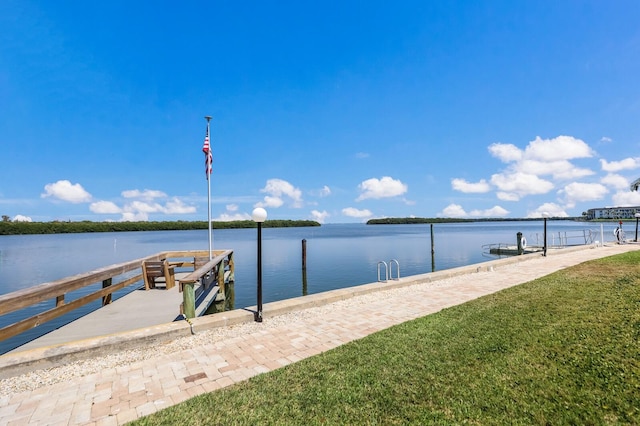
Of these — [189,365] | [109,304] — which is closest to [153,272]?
[109,304]

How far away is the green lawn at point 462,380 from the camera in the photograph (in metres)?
2.88

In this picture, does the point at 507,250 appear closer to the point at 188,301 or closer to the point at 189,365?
the point at 188,301

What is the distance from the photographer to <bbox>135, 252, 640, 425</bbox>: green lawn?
288cm

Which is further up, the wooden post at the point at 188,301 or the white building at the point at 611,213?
the white building at the point at 611,213

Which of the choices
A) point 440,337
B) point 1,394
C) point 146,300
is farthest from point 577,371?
point 146,300

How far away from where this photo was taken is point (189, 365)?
4.13 meters

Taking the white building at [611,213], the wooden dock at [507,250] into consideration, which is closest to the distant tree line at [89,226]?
the wooden dock at [507,250]

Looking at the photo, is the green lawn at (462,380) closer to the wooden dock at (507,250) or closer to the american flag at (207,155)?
the american flag at (207,155)

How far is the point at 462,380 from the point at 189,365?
3.46 meters

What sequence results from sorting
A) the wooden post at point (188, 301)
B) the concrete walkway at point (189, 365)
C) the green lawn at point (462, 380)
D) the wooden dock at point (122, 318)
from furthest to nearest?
the wooden dock at point (122, 318), the wooden post at point (188, 301), the concrete walkway at point (189, 365), the green lawn at point (462, 380)

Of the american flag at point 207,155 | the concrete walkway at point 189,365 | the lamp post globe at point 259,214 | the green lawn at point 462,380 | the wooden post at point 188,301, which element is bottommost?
the concrete walkway at point 189,365

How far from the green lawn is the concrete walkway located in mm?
392

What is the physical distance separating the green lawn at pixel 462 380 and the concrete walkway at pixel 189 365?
392 mm

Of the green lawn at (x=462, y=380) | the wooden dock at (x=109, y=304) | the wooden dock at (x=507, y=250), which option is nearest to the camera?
the green lawn at (x=462, y=380)
